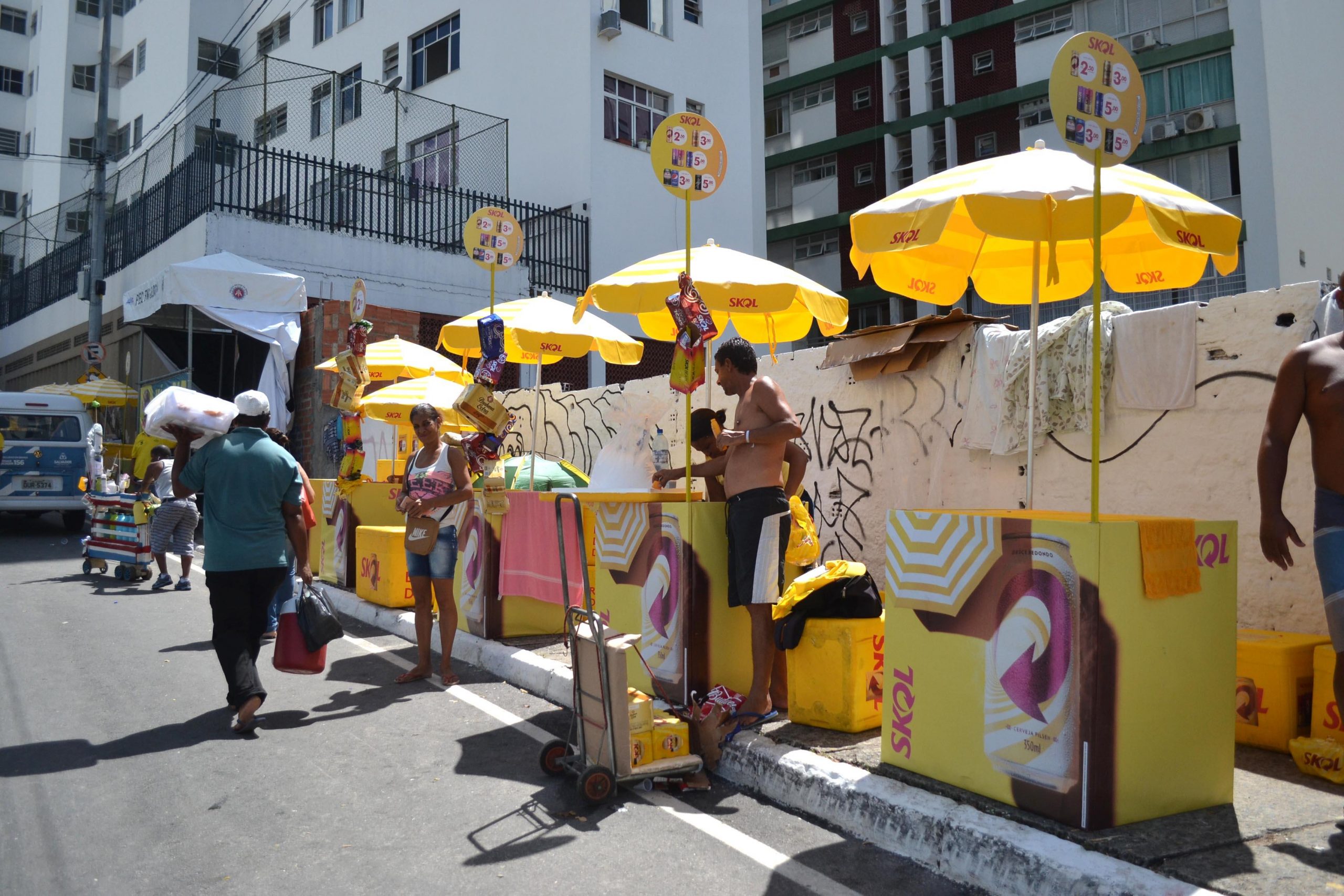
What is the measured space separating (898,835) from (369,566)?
692 cm

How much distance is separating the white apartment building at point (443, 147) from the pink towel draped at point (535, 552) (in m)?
10.1

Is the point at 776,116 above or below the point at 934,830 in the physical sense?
above

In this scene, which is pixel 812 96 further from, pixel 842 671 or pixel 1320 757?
pixel 1320 757

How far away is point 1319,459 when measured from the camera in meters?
3.83

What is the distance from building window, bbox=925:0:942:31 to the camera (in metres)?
31.2

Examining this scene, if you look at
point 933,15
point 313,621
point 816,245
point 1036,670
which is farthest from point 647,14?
point 1036,670

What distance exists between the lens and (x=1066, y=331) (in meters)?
6.46

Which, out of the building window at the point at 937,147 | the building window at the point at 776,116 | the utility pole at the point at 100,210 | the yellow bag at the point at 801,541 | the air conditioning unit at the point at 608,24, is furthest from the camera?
the building window at the point at 776,116

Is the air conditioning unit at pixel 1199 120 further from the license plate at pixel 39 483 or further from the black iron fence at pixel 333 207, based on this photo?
the license plate at pixel 39 483

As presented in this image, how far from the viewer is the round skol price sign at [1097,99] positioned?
13.7 feet

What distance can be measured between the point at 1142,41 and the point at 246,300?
75.6 ft

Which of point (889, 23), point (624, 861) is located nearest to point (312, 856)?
point (624, 861)

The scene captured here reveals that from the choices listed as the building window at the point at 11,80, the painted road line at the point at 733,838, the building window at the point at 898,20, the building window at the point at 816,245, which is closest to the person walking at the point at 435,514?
the painted road line at the point at 733,838

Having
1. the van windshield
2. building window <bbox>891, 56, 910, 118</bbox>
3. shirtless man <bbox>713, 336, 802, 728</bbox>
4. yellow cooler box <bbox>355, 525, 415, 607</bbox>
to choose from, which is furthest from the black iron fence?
building window <bbox>891, 56, 910, 118</bbox>
